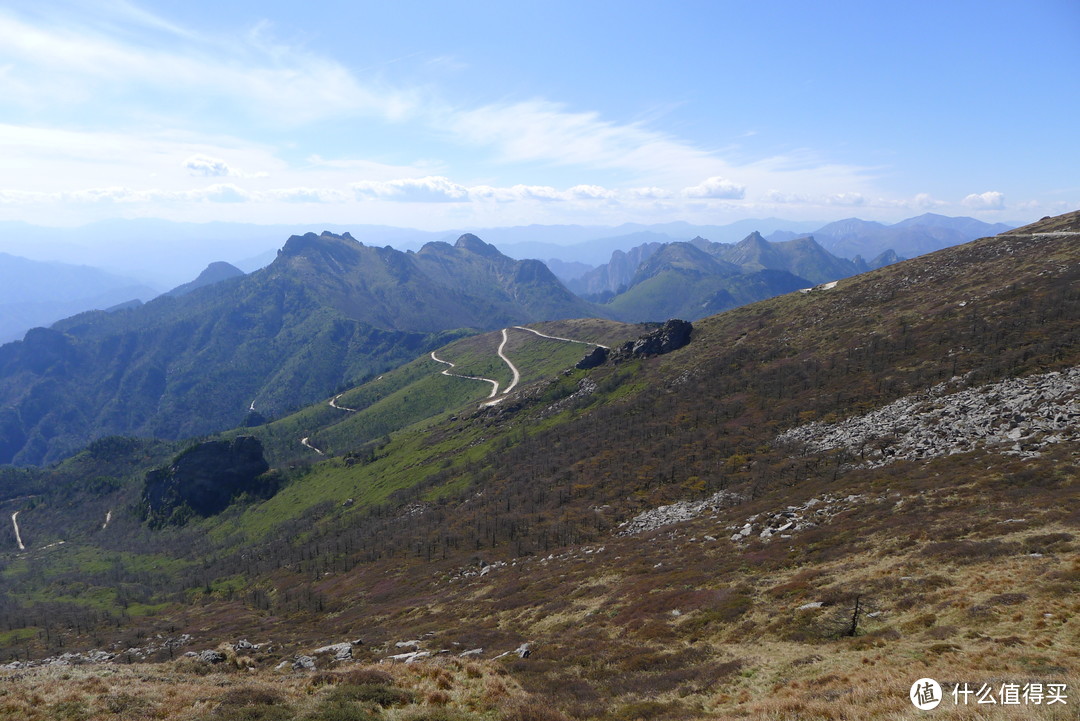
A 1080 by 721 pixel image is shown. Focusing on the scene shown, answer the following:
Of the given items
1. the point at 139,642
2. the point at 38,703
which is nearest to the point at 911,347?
the point at 38,703

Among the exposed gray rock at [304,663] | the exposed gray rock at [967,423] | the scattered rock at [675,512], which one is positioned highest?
the exposed gray rock at [967,423]

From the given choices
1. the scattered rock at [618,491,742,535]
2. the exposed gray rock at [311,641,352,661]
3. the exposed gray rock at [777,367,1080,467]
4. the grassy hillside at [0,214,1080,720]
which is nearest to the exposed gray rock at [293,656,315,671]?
the grassy hillside at [0,214,1080,720]

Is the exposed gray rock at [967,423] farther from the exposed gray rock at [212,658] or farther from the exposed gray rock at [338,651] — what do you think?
the exposed gray rock at [212,658]

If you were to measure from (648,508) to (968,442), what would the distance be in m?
42.8

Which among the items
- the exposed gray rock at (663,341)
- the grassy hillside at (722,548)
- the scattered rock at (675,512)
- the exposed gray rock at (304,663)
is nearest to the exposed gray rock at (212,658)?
the grassy hillside at (722,548)

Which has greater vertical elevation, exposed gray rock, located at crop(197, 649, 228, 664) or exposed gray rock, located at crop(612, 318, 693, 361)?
exposed gray rock, located at crop(612, 318, 693, 361)

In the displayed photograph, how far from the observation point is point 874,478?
6044 centimetres

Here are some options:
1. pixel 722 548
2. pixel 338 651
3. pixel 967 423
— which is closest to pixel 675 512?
pixel 722 548

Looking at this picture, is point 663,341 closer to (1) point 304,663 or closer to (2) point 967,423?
(2) point 967,423

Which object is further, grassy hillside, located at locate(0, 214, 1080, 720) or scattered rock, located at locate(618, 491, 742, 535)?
scattered rock, located at locate(618, 491, 742, 535)

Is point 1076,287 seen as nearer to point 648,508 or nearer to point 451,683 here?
point 648,508

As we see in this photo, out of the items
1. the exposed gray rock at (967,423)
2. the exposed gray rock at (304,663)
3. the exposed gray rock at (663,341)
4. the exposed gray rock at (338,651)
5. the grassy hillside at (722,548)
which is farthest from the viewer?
the exposed gray rock at (663,341)

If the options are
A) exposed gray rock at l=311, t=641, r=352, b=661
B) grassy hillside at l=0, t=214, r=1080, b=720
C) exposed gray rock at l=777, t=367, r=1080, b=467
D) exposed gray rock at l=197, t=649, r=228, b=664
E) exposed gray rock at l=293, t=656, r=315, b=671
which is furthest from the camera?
exposed gray rock at l=777, t=367, r=1080, b=467

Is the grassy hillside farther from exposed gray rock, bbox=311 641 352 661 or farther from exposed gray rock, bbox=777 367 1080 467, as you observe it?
exposed gray rock, bbox=311 641 352 661
